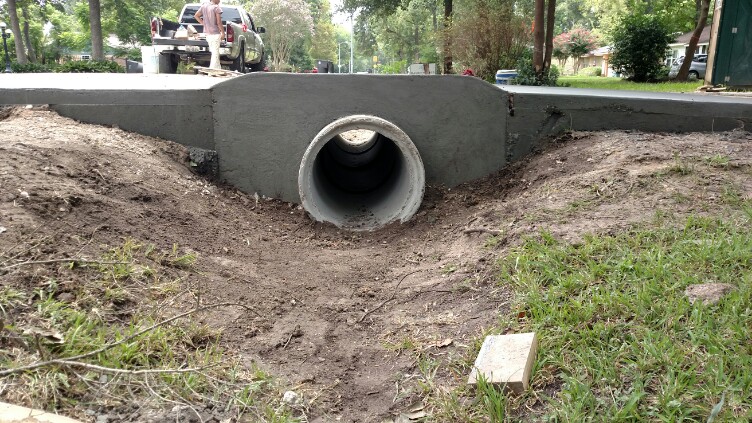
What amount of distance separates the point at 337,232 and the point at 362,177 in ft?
9.60

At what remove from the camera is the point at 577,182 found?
4984 mm

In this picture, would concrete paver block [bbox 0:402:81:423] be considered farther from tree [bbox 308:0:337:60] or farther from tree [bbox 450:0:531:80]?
tree [bbox 308:0:337:60]

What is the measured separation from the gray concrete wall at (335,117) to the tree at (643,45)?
15.0 metres

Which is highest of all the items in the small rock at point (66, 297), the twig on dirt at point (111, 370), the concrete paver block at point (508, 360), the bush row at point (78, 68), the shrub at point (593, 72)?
the bush row at point (78, 68)

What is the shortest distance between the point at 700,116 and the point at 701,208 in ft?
9.20

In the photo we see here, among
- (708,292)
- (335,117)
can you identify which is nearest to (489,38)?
(335,117)

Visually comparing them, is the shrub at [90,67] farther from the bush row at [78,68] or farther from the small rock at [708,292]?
the small rock at [708,292]

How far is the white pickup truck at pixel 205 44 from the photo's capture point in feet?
46.7

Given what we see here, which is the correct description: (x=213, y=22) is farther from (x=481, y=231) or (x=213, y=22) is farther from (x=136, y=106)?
Answer: (x=481, y=231)

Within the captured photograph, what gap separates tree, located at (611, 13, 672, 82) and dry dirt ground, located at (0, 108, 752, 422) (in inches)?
593

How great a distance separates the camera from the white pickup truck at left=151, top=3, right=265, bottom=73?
14.2 metres

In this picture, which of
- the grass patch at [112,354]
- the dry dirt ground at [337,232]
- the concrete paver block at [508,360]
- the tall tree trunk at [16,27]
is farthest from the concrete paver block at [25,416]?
the tall tree trunk at [16,27]

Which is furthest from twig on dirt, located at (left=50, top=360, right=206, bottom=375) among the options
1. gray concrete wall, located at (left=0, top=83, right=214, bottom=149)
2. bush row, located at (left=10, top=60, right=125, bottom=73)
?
bush row, located at (left=10, top=60, right=125, bottom=73)

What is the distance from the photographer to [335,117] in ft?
21.7
